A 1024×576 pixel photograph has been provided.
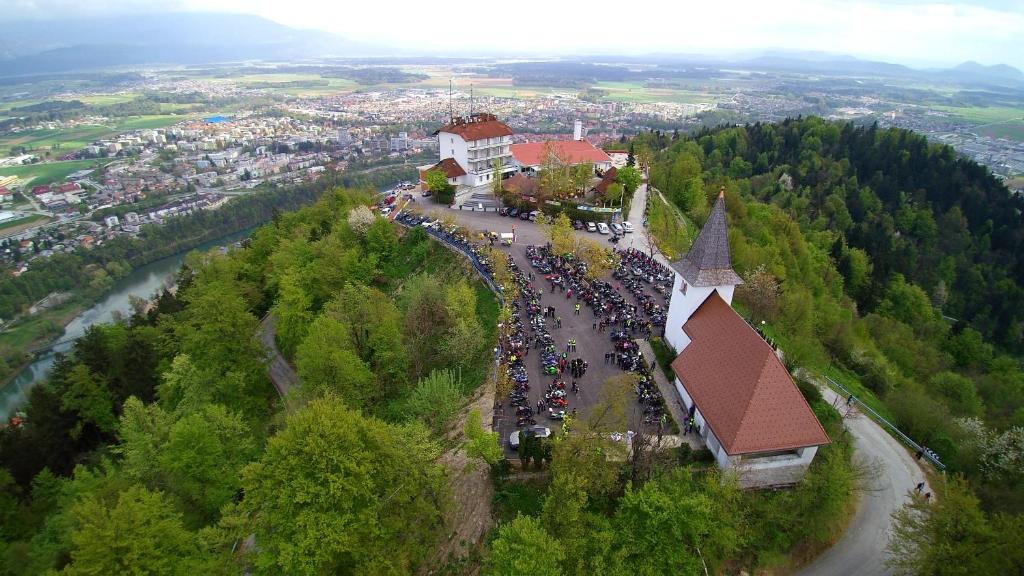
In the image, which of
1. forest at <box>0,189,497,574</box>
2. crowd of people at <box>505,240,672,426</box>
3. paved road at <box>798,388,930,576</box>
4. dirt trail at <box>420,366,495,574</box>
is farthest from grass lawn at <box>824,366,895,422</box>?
dirt trail at <box>420,366,495,574</box>

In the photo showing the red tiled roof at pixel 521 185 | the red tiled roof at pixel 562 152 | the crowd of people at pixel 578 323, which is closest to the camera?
the crowd of people at pixel 578 323

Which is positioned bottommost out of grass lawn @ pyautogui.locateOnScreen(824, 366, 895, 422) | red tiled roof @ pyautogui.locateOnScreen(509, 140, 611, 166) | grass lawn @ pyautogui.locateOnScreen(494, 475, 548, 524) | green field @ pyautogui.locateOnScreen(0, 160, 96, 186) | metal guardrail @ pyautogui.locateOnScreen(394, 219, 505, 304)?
green field @ pyautogui.locateOnScreen(0, 160, 96, 186)

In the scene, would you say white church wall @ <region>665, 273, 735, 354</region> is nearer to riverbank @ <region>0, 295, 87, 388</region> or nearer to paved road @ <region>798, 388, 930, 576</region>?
paved road @ <region>798, 388, 930, 576</region>

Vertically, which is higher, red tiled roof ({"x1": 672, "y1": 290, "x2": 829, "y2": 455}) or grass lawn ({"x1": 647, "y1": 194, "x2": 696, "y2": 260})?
red tiled roof ({"x1": 672, "y1": 290, "x2": 829, "y2": 455})

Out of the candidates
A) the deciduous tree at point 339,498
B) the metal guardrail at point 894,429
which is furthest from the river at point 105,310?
the metal guardrail at point 894,429

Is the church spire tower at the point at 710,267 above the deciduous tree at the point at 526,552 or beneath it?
above

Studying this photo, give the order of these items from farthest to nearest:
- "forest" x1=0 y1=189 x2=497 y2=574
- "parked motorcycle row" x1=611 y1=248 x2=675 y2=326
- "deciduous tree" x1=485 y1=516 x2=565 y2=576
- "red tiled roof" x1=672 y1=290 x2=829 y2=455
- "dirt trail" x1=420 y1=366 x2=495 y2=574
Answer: "parked motorcycle row" x1=611 y1=248 x2=675 y2=326
"red tiled roof" x1=672 y1=290 x2=829 y2=455
"dirt trail" x1=420 y1=366 x2=495 y2=574
"forest" x1=0 y1=189 x2=497 y2=574
"deciduous tree" x1=485 y1=516 x2=565 y2=576

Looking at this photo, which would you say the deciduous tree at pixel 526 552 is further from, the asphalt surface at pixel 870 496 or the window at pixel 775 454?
the window at pixel 775 454
